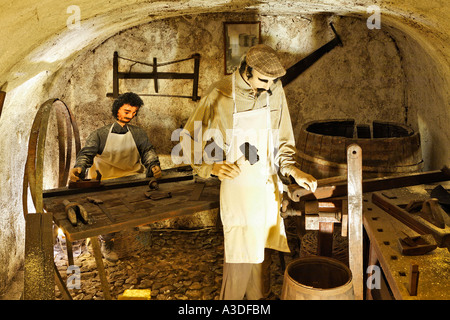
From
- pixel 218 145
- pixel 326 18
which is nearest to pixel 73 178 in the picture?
pixel 218 145

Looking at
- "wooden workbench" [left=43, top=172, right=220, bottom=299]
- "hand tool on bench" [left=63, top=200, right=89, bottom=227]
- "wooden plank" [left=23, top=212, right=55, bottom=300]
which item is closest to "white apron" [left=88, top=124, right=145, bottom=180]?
"wooden workbench" [left=43, top=172, right=220, bottom=299]

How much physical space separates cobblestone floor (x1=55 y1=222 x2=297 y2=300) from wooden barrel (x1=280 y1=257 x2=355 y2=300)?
1323 millimetres

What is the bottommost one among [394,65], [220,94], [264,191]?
[264,191]

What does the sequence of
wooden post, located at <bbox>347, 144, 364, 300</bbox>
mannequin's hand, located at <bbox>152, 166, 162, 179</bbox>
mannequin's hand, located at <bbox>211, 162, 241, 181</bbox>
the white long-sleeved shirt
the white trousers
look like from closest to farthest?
1. wooden post, located at <bbox>347, 144, 364, 300</bbox>
2. mannequin's hand, located at <bbox>211, 162, 241, 181</bbox>
3. the white long-sleeved shirt
4. the white trousers
5. mannequin's hand, located at <bbox>152, 166, 162, 179</bbox>

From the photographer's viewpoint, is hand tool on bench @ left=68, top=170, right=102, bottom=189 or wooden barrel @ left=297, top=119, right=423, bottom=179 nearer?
wooden barrel @ left=297, top=119, right=423, bottom=179

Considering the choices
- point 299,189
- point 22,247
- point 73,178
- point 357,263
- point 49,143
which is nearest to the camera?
point 357,263

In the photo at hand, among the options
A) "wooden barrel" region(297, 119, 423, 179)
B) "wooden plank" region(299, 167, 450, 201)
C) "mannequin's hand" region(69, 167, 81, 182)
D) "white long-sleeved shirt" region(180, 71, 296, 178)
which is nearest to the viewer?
"white long-sleeved shirt" region(180, 71, 296, 178)

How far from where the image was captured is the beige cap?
2477mm

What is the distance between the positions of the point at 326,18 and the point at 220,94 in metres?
2.92

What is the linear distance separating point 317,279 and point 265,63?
1.37m

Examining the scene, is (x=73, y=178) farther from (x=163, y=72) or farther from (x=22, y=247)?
(x=163, y=72)

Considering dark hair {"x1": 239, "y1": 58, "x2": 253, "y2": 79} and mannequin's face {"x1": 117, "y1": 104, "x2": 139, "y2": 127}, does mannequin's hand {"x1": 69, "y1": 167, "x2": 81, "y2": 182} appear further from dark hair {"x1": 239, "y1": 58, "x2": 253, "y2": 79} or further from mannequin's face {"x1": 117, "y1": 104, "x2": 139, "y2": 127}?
dark hair {"x1": 239, "y1": 58, "x2": 253, "y2": 79}

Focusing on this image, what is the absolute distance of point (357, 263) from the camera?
2348 mm

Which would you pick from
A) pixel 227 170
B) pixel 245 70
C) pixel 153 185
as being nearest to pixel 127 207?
pixel 153 185
